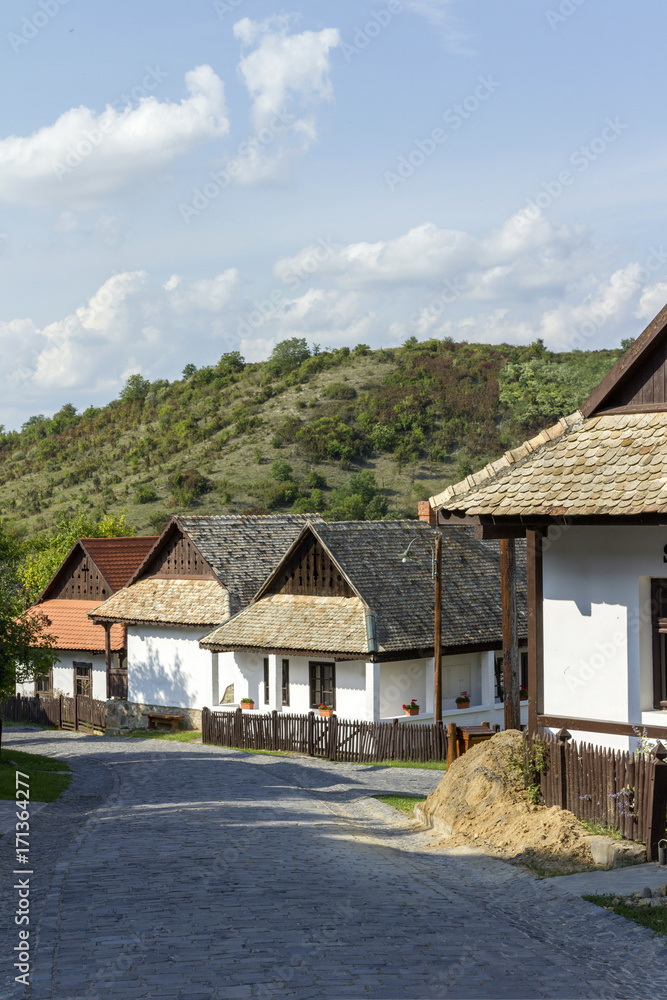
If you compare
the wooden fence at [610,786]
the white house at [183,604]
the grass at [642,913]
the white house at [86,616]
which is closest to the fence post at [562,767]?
the wooden fence at [610,786]

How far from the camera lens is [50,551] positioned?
51.2 m

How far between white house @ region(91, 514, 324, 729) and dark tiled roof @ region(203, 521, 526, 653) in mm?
3108

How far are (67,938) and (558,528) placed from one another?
7.58 meters

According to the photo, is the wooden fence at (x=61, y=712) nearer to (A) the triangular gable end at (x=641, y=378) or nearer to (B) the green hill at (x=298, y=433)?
(A) the triangular gable end at (x=641, y=378)

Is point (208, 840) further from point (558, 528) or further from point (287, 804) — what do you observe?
point (558, 528)

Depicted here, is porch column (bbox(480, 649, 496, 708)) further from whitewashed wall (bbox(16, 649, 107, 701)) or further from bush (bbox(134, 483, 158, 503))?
bush (bbox(134, 483, 158, 503))

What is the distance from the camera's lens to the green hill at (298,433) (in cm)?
7656

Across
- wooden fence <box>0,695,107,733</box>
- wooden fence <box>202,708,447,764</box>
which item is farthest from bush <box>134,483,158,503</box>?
wooden fence <box>202,708,447,764</box>

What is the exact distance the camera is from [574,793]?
12.1 metres

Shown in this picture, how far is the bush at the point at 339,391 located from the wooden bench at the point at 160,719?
216ft

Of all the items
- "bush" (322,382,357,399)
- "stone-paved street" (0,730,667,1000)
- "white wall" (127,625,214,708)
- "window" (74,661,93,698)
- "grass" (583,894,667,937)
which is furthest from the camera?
"bush" (322,382,357,399)

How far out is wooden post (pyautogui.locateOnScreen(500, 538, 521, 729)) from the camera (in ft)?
59.9

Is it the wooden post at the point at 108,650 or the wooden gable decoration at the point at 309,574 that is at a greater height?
the wooden gable decoration at the point at 309,574

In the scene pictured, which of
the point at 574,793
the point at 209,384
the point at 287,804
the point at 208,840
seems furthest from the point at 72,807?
the point at 209,384
